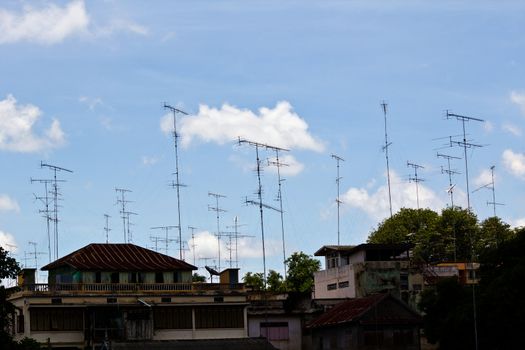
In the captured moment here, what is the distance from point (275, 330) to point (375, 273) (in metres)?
13.3

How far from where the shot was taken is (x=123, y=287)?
74.9 m

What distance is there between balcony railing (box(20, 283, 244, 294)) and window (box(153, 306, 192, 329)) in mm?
1479

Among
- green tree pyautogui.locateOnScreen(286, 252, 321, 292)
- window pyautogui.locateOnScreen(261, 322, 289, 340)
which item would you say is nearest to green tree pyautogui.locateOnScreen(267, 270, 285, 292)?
green tree pyautogui.locateOnScreen(286, 252, 321, 292)

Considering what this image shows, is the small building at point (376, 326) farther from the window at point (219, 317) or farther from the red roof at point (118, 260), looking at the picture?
the red roof at point (118, 260)

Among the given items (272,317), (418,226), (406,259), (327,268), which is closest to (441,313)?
(272,317)

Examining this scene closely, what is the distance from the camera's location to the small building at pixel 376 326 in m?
73.6

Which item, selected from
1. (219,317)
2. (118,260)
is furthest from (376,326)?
(118,260)

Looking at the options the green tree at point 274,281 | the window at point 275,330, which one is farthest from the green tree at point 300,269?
the window at point 275,330

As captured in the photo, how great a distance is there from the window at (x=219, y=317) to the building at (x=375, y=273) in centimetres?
1645

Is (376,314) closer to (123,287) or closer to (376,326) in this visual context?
(376,326)

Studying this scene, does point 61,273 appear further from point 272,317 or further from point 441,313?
point 441,313

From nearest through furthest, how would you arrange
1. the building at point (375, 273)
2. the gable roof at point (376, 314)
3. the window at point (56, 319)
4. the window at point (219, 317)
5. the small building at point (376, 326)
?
the window at point (56, 319) → the small building at point (376, 326) → the gable roof at point (376, 314) → the window at point (219, 317) → the building at point (375, 273)

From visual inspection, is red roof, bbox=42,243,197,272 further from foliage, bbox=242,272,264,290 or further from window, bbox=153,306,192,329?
foliage, bbox=242,272,264,290

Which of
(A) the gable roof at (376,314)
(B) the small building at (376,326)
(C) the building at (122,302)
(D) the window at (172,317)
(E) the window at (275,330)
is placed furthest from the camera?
(E) the window at (275,330)
